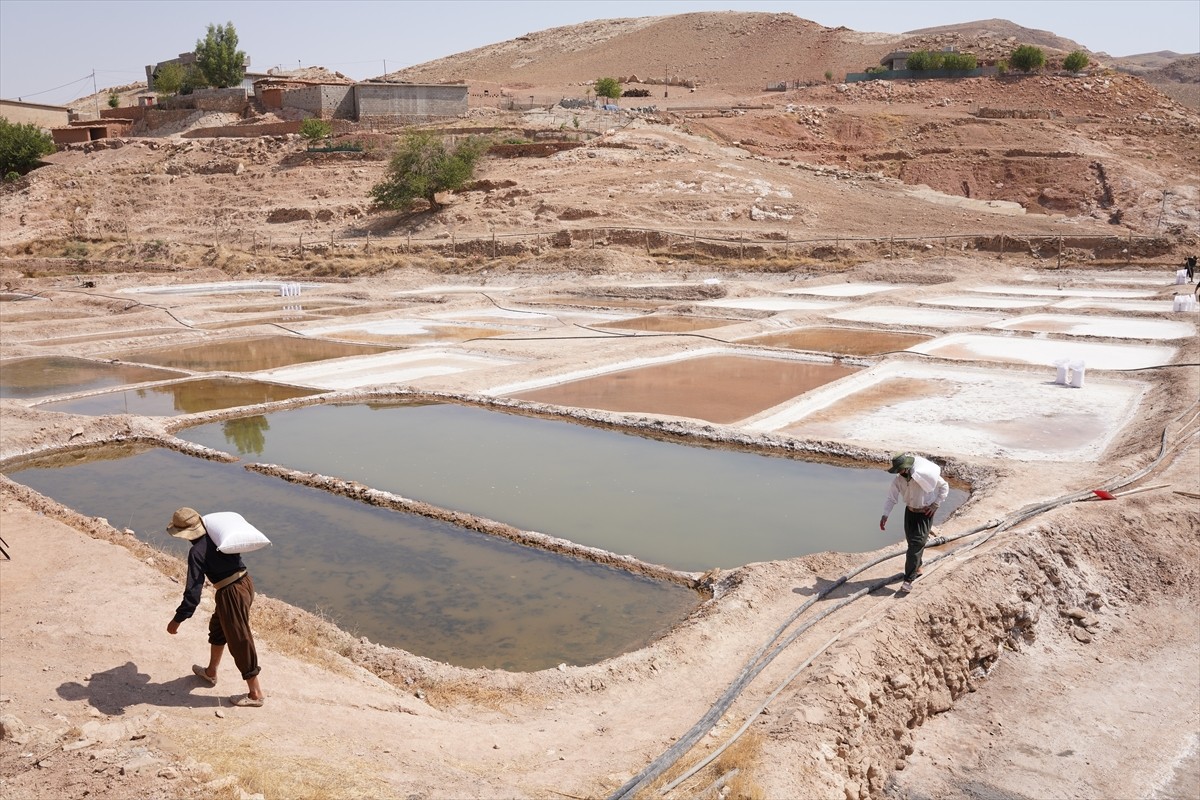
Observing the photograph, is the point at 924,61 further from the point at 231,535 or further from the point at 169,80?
the point at 231,535

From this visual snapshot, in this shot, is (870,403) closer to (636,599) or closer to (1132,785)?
(636,599)

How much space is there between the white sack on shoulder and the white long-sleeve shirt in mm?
4608

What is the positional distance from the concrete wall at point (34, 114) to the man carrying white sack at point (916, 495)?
6628 centimetres

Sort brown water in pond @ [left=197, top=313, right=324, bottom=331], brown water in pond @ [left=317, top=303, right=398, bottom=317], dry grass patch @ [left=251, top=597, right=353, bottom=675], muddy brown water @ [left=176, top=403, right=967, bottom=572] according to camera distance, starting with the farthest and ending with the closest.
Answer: brown water in pond @ [left=317, top=303, right=398, bottom=317]
brown water in pond @ [left=197, top=313, right=324, bottom=331]
muddy brown water @ [left=176, top=403, right=967, bottom=572]
dry grass patch @ [left=251, top=597, right=353, bottom=675]

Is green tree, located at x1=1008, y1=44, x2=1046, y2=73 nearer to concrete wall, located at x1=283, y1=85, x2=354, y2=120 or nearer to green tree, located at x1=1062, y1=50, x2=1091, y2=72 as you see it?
green tree, located at x1=1062, y1=50, x2=1091, y2=72

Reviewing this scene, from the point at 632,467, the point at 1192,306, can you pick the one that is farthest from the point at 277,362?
the point at 1192,306

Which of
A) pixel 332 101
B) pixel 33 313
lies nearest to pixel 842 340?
pixel 33 313

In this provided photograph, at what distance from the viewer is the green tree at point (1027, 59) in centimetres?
6367

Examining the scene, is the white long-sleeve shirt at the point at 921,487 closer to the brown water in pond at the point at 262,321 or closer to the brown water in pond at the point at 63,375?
the brown water in pond at the point at 63,375

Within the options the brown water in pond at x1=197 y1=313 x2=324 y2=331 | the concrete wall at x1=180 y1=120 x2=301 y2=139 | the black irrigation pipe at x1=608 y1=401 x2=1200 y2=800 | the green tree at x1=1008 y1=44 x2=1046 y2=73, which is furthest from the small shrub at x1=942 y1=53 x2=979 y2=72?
the black irrigation pipe at x1=608 y1=401 x2=1200 y2=800

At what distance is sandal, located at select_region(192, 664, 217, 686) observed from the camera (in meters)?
6.21

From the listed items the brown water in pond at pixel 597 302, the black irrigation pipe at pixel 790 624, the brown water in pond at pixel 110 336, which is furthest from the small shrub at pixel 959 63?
the black irrigation pipe at pixel 790 624

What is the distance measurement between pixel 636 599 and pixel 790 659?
211cm

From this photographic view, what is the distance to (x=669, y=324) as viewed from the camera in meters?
24.3
